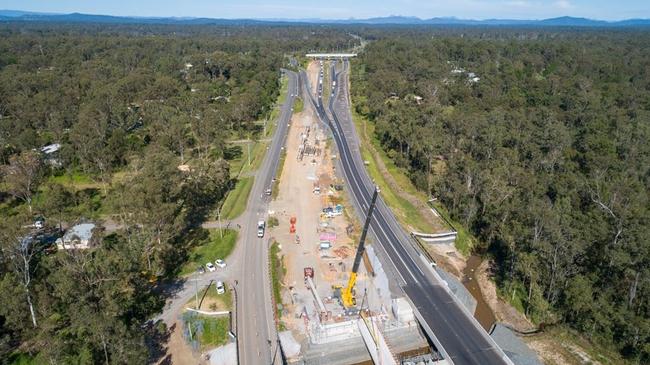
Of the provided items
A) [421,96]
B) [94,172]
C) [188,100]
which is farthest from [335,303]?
[421,96]

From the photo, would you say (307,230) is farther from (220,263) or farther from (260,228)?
(220,263)

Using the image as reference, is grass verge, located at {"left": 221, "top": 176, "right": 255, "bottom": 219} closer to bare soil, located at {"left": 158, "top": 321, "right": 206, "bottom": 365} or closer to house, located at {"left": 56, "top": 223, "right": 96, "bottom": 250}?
house, located at {"left": 56, "top": 223, "right": 96, "bottom": 250}

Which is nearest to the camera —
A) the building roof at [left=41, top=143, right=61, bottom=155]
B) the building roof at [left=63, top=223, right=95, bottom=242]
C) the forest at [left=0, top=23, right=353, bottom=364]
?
the forest at [left=0, top=23, right=353, bottom=364]

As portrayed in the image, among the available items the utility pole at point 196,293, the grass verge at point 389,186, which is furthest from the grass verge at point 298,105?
the utility pole at point 196,293

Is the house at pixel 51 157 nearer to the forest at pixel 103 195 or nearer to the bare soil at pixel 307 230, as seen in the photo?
the forest at pixel 103 195

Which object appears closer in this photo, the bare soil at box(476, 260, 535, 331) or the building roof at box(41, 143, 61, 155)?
the bare soil at box(476, 260, 535, 331)

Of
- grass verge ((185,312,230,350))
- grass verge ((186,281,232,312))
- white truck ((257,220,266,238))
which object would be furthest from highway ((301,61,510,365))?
grass verge ((185,312,230,350))

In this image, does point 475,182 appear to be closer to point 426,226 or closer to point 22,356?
point 426,226
